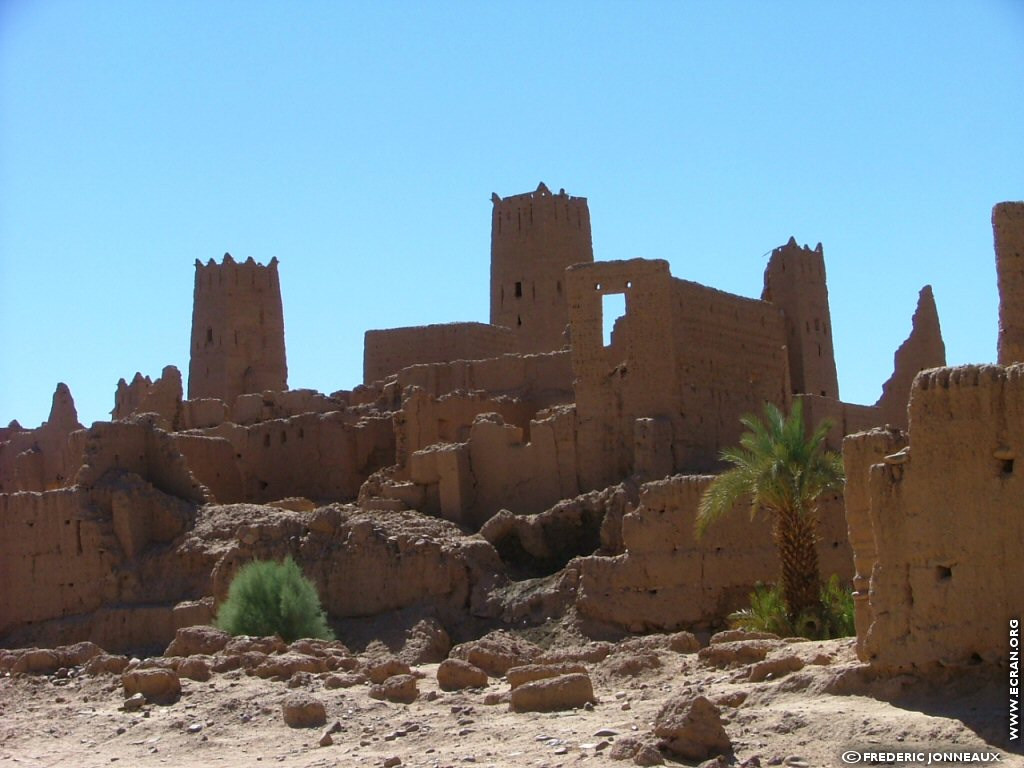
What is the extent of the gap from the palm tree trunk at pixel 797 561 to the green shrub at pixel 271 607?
650 centimetres

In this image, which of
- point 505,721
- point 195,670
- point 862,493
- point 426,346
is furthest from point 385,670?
point 426,346

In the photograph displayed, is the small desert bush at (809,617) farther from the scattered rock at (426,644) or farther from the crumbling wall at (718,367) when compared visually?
the crumbling wall at (718,367)

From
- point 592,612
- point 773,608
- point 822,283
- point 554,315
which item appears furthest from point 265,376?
point 773,608

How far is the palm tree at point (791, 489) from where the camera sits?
20.5m

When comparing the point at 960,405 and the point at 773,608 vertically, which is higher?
the point at 960,405

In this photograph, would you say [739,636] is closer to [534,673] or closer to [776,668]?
[534,673]

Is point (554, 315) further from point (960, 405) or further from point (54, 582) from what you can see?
point (960, 405)

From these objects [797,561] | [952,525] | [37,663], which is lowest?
[37,663]

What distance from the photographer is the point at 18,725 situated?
18.4m

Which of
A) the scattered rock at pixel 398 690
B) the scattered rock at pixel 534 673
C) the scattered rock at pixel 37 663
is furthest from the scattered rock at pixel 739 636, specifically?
the scattered rock at pixel 37 663

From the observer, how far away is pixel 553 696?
16.4 metres

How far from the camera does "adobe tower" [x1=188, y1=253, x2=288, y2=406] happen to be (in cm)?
4734

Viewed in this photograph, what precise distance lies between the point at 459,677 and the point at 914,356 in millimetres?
18434

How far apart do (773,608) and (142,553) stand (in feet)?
38.1
